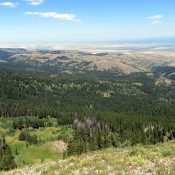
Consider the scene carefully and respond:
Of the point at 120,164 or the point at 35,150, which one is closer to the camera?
the point at 120,164

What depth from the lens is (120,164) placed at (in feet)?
133

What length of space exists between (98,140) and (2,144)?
193 ft

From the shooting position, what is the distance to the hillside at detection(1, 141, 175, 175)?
124 ft

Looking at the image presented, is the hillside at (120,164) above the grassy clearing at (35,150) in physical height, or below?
above

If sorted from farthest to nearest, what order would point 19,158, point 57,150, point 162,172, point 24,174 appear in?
point 57,150, point 19,158, point 24,174, point 162,172

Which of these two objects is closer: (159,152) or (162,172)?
(162,172)

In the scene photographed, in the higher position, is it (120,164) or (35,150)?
(120,164)

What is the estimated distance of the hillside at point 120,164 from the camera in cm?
3775

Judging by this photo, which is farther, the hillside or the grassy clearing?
the grassy clearing

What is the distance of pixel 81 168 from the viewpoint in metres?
41.5

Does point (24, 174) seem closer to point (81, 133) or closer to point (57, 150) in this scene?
point (57, 150)

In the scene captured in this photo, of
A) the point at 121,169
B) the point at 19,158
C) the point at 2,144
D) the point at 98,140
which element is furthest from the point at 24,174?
the point at 2,144

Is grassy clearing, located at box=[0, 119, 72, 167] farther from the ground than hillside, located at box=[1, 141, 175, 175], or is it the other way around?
hillside, located at box=[1, 141, 175, 175]

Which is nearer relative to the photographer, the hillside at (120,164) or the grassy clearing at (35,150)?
the hillside at (120,164)
